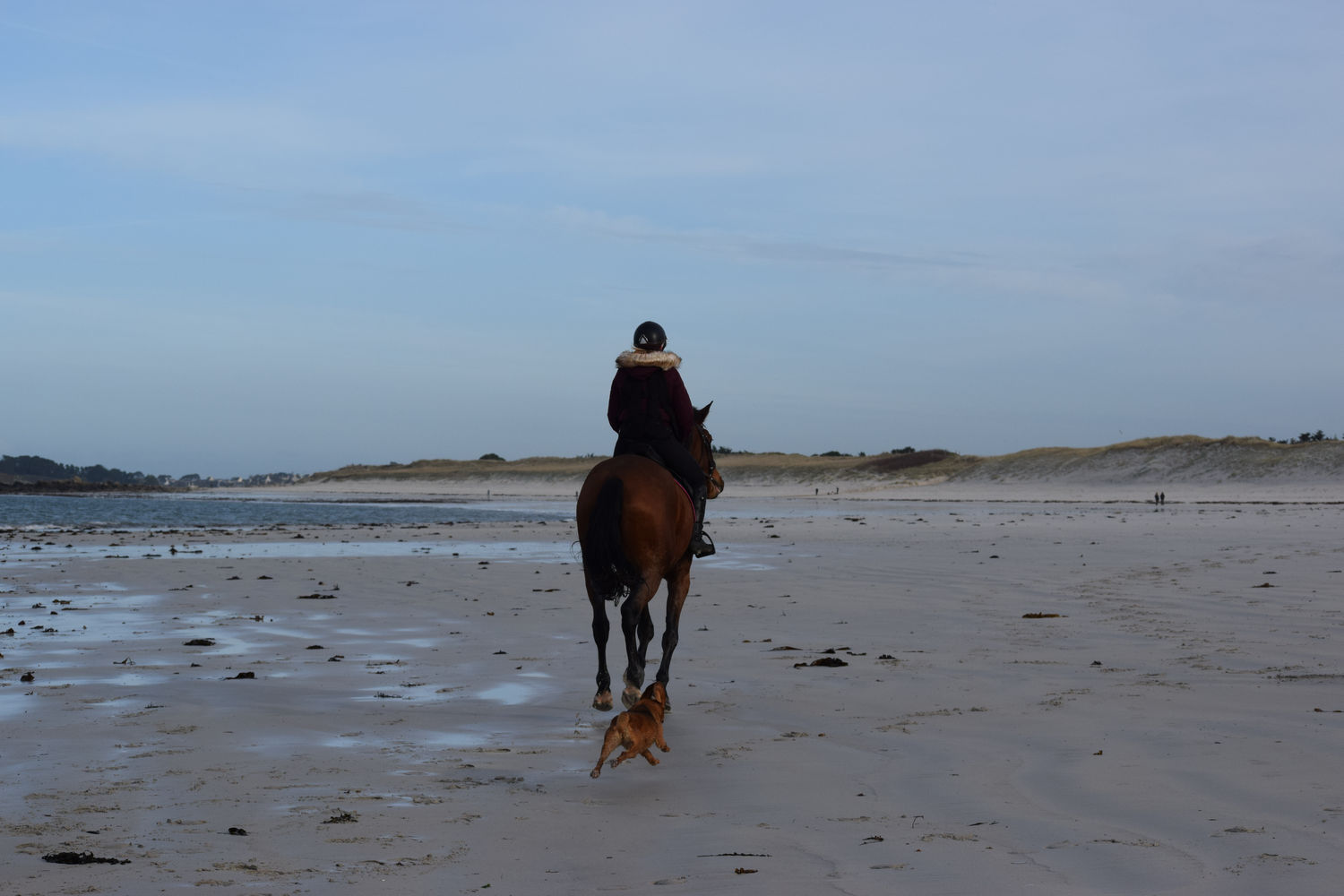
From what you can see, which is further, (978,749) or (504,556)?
(504,556)

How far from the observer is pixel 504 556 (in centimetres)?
2328

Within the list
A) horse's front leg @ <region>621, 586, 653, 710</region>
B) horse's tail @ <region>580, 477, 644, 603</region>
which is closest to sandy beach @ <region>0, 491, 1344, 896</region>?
horse's front leg @ <region>621, 586, 653, 710</region>

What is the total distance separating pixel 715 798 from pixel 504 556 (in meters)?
18.1

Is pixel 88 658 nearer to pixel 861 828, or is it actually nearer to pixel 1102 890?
pixel 861 828

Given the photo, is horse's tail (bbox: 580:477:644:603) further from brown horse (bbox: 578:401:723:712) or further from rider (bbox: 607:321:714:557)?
rider (bbox: 607:321:714:557)

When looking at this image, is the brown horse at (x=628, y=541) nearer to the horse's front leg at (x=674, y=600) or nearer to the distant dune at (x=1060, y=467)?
the horse's front leg at (x=674, y=600)

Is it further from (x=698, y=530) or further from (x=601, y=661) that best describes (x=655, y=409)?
(x=601, y=661)

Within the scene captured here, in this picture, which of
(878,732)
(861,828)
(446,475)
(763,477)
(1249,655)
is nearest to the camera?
(861,828)

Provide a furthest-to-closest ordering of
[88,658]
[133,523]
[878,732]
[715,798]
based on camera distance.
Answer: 1. [133,523]
2. [88,658]
3. [878,732]
4. [715,798]

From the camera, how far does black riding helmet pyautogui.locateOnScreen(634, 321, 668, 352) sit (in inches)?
344

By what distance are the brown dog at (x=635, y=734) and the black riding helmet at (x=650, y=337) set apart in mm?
3126

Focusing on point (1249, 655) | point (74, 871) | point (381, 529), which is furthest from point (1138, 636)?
point (381, 529)

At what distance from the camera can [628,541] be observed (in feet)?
25.1

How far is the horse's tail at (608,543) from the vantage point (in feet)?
25.0
